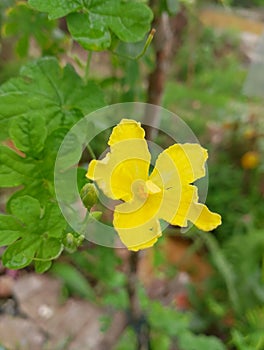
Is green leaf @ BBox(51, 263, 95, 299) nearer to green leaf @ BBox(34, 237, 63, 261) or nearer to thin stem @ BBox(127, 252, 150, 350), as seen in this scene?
thin stem @ BBox(127, 252, 150, 350)

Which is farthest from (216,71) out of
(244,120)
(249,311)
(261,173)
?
(249,311)

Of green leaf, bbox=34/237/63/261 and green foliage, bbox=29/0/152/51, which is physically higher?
green foliage, bbox=29/0/152/51

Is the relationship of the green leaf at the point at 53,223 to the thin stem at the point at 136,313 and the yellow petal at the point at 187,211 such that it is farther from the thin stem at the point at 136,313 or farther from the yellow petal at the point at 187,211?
the thin stem at the point at 136,313

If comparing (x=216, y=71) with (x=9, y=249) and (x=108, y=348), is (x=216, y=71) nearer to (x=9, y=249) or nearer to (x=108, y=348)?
(x=108, y=348)

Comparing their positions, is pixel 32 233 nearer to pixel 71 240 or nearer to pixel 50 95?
pixel 71 240

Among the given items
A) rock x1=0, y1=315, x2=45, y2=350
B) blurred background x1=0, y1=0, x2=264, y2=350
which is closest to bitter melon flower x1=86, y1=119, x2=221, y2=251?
blurred background x1=0, y1=0, x2=264, y2=350

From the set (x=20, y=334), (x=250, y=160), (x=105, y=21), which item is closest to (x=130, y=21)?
(x=105, y=21)

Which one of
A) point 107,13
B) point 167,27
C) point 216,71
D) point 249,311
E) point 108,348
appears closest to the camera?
point 107,13

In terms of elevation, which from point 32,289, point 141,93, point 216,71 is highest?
point 141,93
